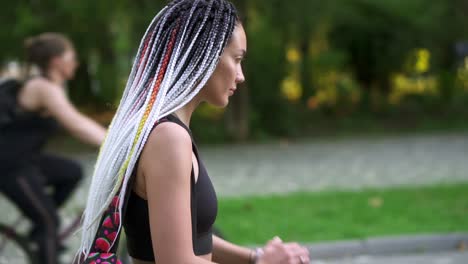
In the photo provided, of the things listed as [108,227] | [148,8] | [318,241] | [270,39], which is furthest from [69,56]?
[270,39]

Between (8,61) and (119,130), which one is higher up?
(119,130)

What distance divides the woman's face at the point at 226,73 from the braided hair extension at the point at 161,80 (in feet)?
0.09

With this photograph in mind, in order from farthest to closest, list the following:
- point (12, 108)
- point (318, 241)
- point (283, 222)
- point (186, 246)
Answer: point (283, 222)
point (318, 241)
point (12, 108)
point (186, 246)

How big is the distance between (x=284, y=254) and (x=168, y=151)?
37cm

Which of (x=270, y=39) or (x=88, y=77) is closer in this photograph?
Answer: (x=270, y=39)

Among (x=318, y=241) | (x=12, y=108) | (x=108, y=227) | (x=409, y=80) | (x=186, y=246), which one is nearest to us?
(x=186, y=246)

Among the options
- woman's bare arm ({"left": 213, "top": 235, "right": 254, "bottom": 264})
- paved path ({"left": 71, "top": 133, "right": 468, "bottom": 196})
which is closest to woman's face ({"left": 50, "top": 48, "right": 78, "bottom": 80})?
woman's bare arm ({"left": 213, "top": 235, "right": 254, "bottom": 264})

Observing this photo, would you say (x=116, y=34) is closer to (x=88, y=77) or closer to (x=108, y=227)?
(x=88, y=77)

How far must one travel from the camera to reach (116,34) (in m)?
17.8

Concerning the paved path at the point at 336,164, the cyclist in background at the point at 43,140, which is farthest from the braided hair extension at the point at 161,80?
the paved path at the point at 336,164

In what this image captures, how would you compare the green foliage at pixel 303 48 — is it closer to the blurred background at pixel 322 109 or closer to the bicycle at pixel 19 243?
the blurred background at pixel 322 109

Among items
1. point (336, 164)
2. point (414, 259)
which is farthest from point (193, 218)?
point (336, 164)

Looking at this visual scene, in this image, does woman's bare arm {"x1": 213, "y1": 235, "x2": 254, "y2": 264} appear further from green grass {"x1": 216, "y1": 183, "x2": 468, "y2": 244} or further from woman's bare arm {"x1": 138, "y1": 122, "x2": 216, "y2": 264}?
green grass {"x1": 216, "y1": 183, "x2": 468, "y2": 244}

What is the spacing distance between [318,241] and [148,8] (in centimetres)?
862
